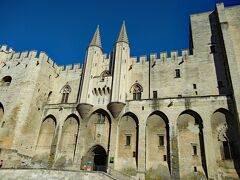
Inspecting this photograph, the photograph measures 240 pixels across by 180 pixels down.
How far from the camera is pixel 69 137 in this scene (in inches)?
888

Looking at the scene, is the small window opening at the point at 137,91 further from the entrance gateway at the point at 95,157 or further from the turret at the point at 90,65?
the entrance gateway at the point at 95,157

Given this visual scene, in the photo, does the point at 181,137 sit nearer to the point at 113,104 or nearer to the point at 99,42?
the point at 113,104

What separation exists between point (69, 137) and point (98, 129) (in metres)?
3.30

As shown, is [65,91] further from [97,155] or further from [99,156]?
[99,156]

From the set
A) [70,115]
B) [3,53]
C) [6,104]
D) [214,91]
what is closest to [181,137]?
[214,91]

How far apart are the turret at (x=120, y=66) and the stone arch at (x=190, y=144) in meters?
6.47

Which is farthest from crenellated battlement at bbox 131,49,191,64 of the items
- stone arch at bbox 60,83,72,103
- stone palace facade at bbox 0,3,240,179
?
stone arch at bbox 60,83,72,103

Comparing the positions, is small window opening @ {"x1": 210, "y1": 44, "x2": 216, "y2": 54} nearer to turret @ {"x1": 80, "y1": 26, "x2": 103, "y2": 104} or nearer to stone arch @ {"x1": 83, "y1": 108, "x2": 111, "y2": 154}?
turret @ {"x1": 80, "y1": 26, "x2": 103, "y2": 104}

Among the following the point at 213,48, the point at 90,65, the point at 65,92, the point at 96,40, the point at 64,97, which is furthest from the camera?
the point at 65,92

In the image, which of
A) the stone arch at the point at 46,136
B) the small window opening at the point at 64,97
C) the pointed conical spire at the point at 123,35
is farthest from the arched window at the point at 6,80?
the pointed conical spire at the point at 123,35

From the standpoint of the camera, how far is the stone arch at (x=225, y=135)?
17.5 metres

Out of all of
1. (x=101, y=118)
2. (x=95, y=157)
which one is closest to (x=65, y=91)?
(x=101, y=118)

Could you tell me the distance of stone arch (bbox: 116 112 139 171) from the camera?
1959 cm

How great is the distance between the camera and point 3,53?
2928 cm
